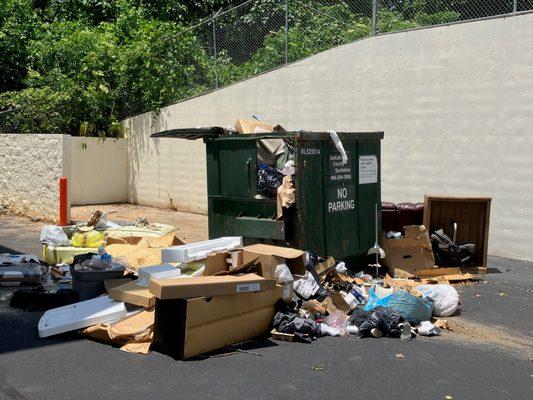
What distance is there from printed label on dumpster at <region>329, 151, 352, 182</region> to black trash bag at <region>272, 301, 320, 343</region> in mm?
2459

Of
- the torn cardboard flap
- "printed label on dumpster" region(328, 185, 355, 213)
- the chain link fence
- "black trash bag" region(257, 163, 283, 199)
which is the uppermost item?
the chain link fence

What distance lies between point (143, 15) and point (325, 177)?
13354 mm

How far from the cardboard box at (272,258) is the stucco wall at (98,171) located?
10143 millimetres

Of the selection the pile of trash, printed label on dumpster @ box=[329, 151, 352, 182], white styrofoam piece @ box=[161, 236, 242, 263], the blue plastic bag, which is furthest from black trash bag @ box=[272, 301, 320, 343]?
printed label on dumpster @ box=[329, 151, 352, 182]

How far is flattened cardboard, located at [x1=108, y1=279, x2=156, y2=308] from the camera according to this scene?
594 cm

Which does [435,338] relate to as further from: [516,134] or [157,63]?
[157,63]

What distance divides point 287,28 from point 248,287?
850cm

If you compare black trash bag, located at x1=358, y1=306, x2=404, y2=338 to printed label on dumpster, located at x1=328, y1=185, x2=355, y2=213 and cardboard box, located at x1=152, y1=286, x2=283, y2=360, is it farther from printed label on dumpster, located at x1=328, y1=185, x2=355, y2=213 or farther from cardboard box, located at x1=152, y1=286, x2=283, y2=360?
printed label on dumpster, located at x1=328, y1=185, x2=355, y2=213

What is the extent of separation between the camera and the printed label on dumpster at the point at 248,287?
571 cm

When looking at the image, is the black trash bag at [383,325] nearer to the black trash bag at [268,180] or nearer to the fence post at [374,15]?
the black trash bag at [268,180]

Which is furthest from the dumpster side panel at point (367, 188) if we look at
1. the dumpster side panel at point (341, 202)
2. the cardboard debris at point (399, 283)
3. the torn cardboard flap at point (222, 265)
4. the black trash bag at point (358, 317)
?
the torn cardboard flap at point (222, 265)

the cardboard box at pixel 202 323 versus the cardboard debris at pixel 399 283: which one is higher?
the cardboard box at pixel 202 323

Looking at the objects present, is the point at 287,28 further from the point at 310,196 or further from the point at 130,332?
the point at 130,332

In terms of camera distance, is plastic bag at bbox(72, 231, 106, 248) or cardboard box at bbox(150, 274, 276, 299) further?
plastic bag at bbox(72, 231, 106, 248)
